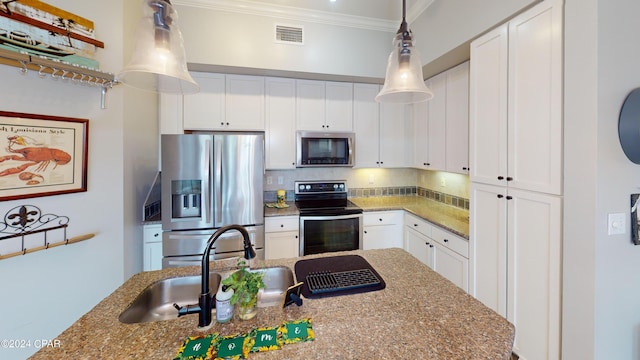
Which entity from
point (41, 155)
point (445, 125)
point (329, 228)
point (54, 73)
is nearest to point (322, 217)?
point (329, 228)

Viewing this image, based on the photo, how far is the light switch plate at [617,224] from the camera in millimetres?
1290

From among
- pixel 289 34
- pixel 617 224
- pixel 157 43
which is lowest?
pixel 617 224

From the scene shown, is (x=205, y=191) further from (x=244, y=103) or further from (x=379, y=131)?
(x=379, y=131)

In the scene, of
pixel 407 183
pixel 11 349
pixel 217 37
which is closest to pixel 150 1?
pixel 217 37

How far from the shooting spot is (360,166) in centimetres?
324

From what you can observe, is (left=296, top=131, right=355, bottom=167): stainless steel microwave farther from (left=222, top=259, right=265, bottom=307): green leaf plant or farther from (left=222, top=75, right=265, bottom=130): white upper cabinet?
(left=222, top=259, right=265, bottom=307): green leaf plant

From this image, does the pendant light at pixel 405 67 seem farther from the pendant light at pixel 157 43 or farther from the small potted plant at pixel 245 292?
the small potted plant at pixel 245 292

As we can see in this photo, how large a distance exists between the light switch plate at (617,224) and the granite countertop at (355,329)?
924mm

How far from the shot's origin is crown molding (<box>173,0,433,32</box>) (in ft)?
8.21

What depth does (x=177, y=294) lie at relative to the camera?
49.7 inches

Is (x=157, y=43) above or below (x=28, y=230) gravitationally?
above

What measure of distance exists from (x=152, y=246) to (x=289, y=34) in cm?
257

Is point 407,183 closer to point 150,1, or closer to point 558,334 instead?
point 558,334

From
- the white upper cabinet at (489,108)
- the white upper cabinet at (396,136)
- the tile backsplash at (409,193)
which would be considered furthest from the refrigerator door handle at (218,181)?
the white upper cabinet at (489,108)
